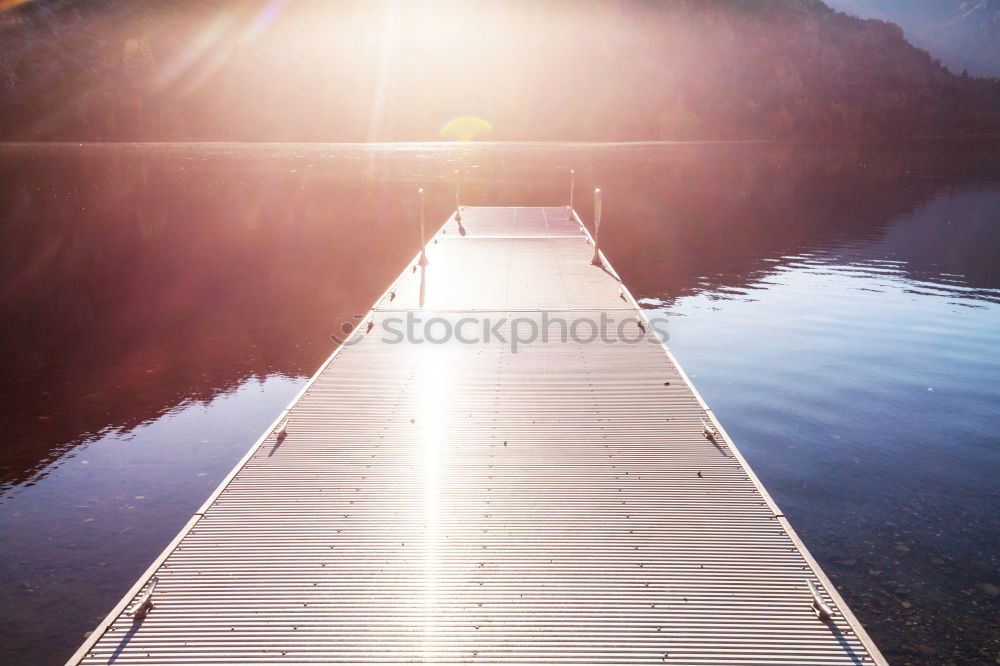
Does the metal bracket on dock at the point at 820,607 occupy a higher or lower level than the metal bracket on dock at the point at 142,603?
higher

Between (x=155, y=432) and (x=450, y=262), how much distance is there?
42.8 feet

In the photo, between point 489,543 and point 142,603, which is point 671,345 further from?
point 142,603

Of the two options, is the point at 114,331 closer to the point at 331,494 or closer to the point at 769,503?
the point at 331,494

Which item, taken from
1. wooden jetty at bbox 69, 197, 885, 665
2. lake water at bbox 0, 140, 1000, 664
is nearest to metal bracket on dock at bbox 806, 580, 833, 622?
wooden jetty at bbox 69, 197, 885, 665

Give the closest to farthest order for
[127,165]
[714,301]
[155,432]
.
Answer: [155,432] → [714,301] → [127,165]

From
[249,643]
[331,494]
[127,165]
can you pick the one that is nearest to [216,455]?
[331,494]

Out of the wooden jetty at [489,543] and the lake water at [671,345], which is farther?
the lake water at [671,345]

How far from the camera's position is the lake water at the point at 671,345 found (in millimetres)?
10242

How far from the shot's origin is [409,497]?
8820 mm

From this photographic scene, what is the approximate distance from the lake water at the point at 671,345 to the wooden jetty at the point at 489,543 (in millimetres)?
2773

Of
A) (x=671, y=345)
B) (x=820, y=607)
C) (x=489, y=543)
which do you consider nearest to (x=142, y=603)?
(x=489, y=543)

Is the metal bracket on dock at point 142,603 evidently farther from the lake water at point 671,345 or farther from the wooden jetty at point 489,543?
the lake water at point 671,345

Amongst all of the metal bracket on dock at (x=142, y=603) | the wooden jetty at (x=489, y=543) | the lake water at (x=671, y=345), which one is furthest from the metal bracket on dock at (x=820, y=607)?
the metal bracket on dock at (x=142, y=603)

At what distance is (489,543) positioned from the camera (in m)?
7.84
